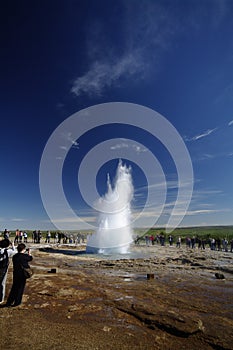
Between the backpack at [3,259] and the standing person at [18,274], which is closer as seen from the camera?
the standing person at [18,274]

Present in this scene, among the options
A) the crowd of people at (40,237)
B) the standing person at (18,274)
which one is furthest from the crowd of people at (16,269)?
the crowd of people at (40,237)

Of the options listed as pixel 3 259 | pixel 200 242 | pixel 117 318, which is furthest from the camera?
pixel 200 242

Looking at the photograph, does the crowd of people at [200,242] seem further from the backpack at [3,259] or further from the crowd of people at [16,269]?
the backpack at [3,259]

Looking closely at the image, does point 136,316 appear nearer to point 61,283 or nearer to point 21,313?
point 21,313

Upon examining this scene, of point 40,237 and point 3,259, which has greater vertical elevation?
point 3,259

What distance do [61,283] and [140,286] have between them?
11.1 ft

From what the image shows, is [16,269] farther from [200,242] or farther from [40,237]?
[40,237]

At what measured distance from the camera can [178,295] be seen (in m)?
8.44

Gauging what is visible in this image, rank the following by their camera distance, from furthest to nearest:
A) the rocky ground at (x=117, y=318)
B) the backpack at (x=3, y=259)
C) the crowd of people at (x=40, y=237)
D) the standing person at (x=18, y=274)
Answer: the crowd of people at (x=40, y=237) < the backpack at (x=3, y=259) < the standing person at (x=18, y=274) < the rocky ground at (x=117, y=318)

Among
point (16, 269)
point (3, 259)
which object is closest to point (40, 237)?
point (3, 259)

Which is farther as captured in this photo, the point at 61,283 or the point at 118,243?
the point at 118,243

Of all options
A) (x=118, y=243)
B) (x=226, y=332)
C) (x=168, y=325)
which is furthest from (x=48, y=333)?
(x=118, y=243)

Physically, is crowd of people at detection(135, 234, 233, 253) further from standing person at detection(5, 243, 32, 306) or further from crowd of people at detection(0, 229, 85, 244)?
standing person at detection(5, 243, 32, 306)

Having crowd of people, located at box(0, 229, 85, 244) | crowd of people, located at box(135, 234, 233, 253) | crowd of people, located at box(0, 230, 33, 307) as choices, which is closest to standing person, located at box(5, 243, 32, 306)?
crowd of people, located at box(0, 230, 33, 307)
